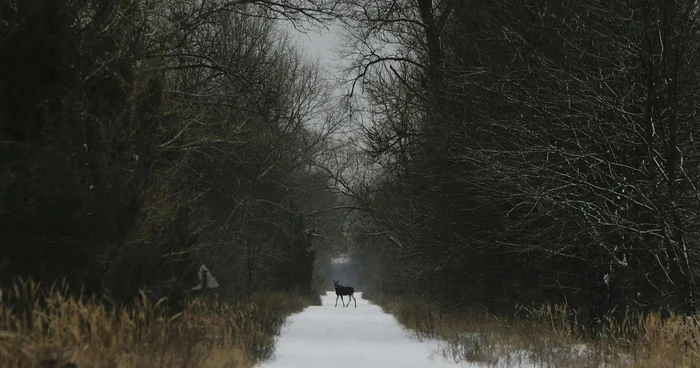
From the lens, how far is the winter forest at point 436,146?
6758 mm

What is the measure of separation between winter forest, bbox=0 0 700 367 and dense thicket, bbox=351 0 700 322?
6cm

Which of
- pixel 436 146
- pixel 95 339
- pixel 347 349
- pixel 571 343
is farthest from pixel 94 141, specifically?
pixel 436 146

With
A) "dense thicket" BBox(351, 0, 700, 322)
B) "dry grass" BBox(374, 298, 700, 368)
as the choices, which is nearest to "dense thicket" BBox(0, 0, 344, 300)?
"dense thicket" BBox(351, 0, 700, 322)

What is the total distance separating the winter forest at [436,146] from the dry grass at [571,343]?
2.43ft

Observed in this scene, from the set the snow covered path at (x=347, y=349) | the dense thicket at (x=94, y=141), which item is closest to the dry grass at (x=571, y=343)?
the snow covered path at (x=347, y=349)

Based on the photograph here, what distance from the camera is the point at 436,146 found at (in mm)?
14750

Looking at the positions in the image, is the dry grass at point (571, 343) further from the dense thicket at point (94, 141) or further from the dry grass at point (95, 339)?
the dense thicket at point (94, 141)

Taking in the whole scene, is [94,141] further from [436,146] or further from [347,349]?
[436,146]

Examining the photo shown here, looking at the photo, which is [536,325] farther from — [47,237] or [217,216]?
[217,216]

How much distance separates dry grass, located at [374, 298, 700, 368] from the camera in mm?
6547

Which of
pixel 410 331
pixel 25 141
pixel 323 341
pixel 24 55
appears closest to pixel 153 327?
pixel 25 141

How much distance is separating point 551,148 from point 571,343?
266 centimetres

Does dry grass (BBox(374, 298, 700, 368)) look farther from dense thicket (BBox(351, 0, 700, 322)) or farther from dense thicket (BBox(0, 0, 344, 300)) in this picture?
dense thicket (BBox(0, 0, 344, 300))

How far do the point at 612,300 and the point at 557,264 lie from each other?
1.76 metres
